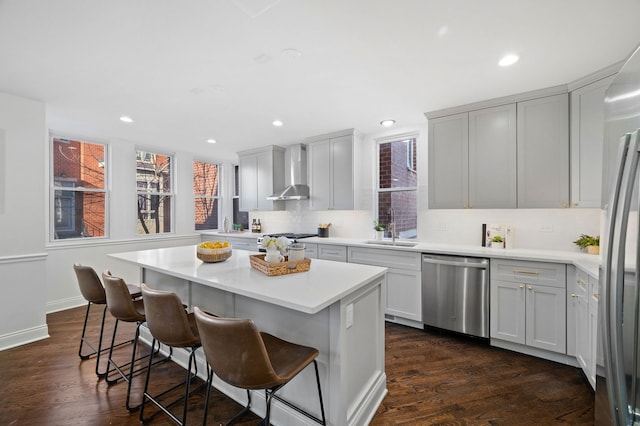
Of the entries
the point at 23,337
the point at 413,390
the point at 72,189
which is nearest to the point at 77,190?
the point at 72,189

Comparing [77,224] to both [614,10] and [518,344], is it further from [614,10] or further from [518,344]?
[614,10]

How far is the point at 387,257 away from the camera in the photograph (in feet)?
11.0

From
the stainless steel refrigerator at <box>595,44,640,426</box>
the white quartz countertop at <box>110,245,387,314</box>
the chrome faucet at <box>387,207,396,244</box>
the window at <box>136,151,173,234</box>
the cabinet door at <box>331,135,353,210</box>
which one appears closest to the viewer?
the stainless steel refrigerator at <box>595,44,640,426</box>

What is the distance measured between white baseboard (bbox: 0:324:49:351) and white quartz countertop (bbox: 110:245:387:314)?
164 cm

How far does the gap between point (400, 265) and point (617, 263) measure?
7.74 feet

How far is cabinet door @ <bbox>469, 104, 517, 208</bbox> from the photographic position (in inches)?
113

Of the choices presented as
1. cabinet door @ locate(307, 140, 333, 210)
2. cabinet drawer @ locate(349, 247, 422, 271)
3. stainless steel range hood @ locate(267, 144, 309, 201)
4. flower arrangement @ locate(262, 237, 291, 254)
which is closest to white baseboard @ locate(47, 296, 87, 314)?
stainless steel range hood @ locate(267, 144, 309, 201)

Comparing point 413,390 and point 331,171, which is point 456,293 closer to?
point 413,390

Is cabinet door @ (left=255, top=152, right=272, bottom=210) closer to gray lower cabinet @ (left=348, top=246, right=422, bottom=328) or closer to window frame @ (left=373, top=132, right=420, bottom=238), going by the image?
window frame @ (left=373, top=132, right=420, bottom=238)

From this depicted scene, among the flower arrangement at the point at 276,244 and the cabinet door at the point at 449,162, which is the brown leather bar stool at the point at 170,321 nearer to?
the flower arrangement at the point at 276,244

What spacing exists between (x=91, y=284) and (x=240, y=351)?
6.43 feet

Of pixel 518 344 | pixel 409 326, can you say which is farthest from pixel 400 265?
pixel 518 344

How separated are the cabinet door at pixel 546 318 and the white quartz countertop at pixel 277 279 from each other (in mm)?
1658

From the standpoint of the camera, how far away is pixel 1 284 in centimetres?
281
